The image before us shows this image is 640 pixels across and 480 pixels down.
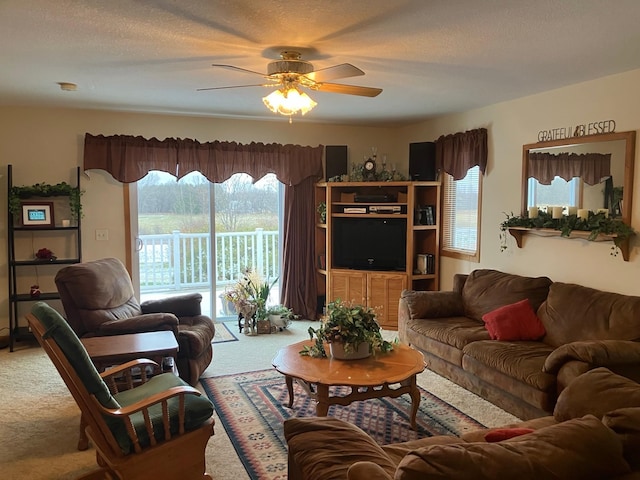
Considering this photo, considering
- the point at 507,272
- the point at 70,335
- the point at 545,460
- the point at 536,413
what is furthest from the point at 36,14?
the point at 507,272

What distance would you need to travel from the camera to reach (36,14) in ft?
8.13

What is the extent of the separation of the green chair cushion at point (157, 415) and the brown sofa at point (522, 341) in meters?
2.00

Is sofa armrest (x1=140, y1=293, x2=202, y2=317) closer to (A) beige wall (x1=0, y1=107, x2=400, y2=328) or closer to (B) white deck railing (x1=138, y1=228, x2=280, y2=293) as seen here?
(A) beige wall (x1=0, y1=107, x2=400, y2=328)

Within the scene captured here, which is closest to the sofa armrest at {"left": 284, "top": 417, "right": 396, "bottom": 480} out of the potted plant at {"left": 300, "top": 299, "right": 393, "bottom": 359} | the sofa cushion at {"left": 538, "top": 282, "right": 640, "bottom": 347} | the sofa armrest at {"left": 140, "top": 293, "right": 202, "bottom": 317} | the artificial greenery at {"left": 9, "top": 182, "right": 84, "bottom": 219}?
the potted plant at {"left": 300, "top": 299, "right": 393, "bottom": 359}

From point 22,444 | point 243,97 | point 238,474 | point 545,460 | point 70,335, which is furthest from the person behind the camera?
point 243,97

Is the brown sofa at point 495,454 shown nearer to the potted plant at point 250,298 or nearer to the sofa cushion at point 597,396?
the sofa cushion at point 597,396

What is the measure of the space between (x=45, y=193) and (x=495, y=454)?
477 cm

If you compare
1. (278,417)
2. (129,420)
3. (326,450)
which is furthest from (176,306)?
(326,450)

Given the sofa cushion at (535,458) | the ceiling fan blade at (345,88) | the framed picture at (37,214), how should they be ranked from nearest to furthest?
the sofa cushion at (535,458) → the ceiling fan blade at (345,88) → the framed picture at (37,214)

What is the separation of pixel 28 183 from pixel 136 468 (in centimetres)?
377

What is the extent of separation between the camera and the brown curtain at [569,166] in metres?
3.81

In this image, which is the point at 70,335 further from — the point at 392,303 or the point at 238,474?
the point at 392,303

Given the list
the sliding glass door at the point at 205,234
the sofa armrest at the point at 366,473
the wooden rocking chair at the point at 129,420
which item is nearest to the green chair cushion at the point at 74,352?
the wooden rocking chair at the point at 129,420

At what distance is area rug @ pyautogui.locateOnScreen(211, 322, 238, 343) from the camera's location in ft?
17.1
